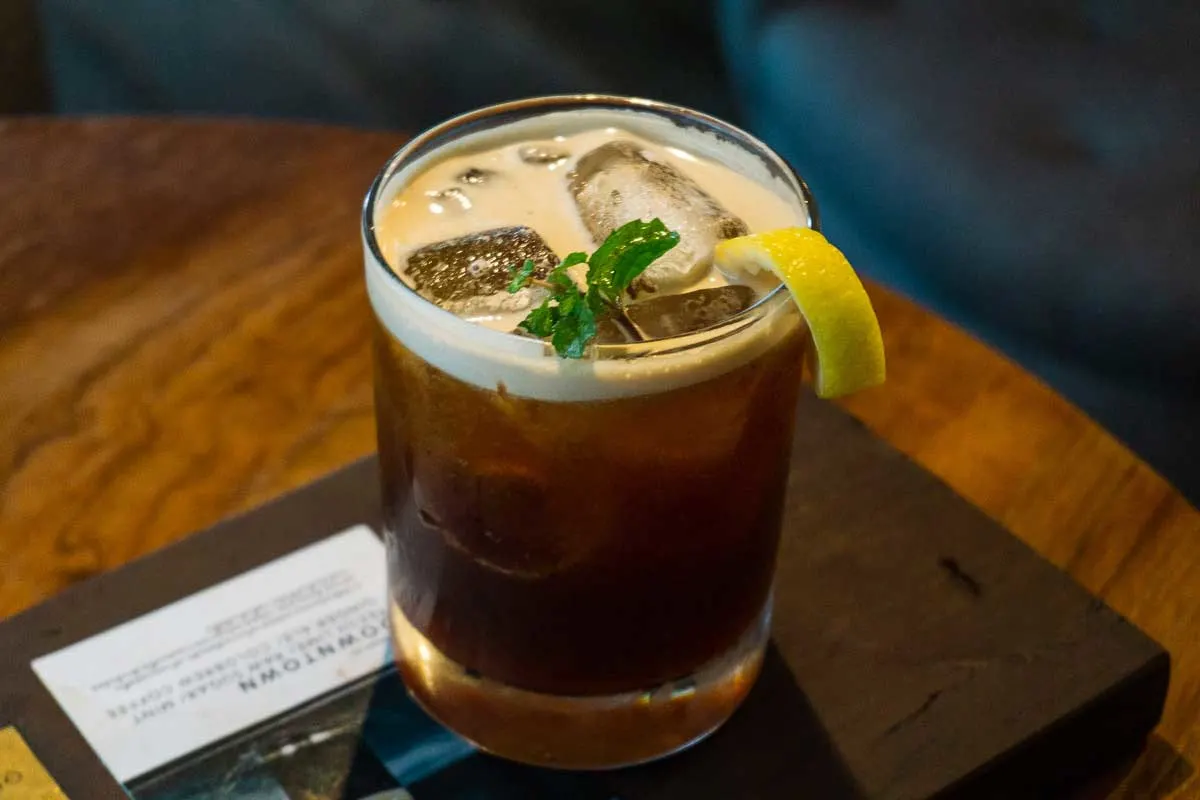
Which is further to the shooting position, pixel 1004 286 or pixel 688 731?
pixel 1004 286

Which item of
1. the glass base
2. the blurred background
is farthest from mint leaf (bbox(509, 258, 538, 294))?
the blurred background

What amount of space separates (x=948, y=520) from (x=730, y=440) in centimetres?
31

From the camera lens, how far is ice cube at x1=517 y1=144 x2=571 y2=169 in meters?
0.76

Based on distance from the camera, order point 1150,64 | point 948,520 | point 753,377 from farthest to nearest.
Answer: point 1150,64, point 948,520, point 753,377

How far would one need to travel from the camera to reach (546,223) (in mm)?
708

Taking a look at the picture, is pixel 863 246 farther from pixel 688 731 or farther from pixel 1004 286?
pixel 688 731

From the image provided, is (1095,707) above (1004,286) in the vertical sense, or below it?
above

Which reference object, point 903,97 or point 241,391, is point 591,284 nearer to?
point 241,391

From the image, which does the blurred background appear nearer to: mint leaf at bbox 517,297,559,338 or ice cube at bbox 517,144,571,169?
ice cube at bbox 517,144,571,169

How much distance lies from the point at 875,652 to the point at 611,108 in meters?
0.39

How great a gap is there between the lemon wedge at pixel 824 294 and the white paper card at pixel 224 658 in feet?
1.19

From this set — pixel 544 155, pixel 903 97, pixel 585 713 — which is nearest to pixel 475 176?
pixel 544 155

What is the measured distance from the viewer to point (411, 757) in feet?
2.47

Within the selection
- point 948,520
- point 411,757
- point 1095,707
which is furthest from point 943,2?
point 411,757
